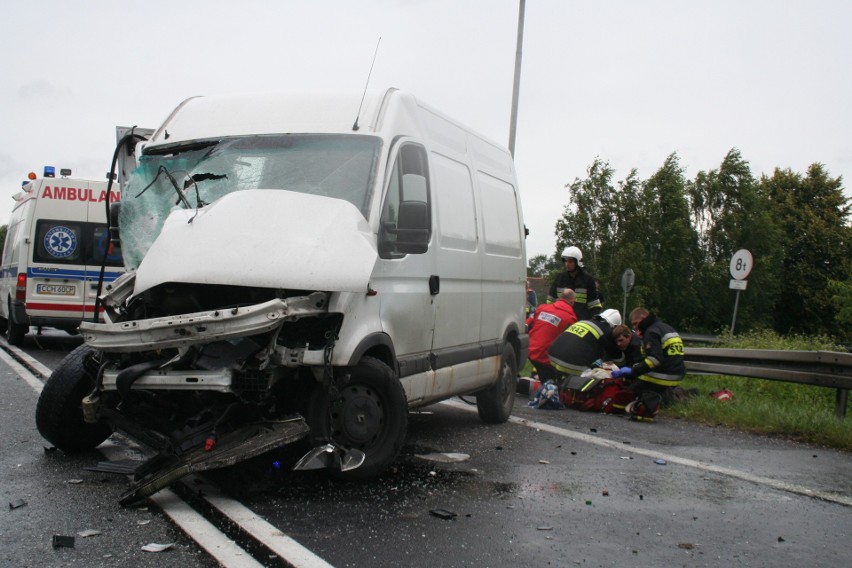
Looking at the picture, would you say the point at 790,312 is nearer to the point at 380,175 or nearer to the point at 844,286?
the point at 844,286

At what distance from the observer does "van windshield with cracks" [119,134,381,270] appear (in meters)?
5.88

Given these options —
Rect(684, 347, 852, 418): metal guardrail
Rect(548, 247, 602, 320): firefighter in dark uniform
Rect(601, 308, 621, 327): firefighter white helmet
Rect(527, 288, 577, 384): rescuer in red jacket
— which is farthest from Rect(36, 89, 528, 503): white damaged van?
Rect(548, 247, 602, 320): firefighter in dark uniform

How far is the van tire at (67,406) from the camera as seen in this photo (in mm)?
6039

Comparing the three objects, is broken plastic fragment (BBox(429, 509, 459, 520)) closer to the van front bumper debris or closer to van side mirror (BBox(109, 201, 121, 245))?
the van front bumper debris

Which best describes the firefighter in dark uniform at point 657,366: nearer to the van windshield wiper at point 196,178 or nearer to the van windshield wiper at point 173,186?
the van windshield wiper at point 196,178

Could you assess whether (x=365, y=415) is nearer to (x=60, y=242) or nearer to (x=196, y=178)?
(x=196, y=178)

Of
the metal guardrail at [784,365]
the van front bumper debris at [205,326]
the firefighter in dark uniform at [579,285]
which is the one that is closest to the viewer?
the van front bumper debris at [205,326]

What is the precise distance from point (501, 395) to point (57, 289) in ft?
29.7

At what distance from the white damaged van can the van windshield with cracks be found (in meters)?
0.01

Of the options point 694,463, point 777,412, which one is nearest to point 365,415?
point 694,463

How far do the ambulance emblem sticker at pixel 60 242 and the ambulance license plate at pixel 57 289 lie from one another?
476 millimetres

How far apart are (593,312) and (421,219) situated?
6993 millimetres

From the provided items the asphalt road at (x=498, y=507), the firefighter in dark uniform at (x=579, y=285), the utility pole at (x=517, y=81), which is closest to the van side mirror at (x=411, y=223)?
the asphalt road at (x=498, y=507)

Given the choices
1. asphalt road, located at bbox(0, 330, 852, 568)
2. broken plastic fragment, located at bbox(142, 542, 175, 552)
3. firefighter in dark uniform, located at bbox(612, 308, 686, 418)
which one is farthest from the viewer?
firefighter in dark uniform, located at bbox(612, 308, 686, 418)
